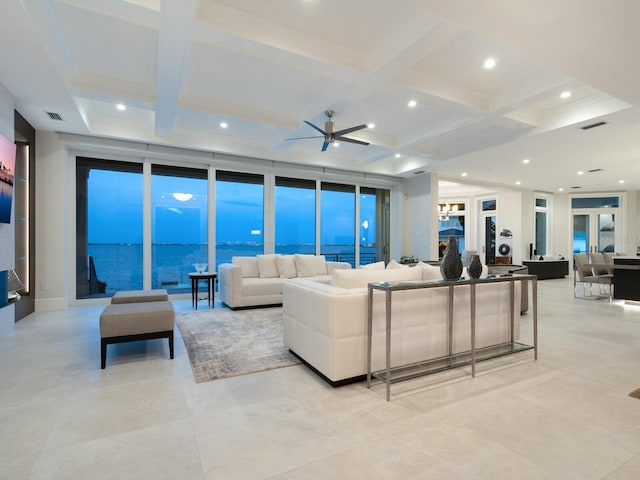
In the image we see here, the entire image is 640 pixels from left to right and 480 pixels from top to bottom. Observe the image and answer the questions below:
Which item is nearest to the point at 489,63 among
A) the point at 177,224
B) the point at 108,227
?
the point at 177,224

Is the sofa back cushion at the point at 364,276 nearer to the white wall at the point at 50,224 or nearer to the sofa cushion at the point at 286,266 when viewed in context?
the sofa cushion at the point at 286,266

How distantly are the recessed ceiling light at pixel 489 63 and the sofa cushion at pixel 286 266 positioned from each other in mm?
4043

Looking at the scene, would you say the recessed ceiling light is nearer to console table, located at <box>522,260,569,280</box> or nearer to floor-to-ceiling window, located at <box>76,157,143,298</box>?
floor-to-ceiling window, located at <box>76,157,143,298</box>

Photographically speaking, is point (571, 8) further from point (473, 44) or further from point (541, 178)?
point (541, 178)

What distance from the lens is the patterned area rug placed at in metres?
2.81

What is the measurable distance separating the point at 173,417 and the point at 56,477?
0.60 meters

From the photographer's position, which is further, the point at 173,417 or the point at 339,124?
the point at 339,124

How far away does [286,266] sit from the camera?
5930 mm

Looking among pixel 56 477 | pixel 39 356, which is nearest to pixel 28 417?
pixel 56 477

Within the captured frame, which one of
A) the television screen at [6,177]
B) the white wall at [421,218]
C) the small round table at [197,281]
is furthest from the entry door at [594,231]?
the television screen at [6,177]

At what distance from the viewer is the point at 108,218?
597 centimetres

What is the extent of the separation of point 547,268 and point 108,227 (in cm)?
1091

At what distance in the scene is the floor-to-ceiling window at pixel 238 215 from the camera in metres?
6.80

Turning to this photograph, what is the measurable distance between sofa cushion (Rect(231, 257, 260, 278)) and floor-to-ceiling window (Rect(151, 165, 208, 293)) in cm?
111
